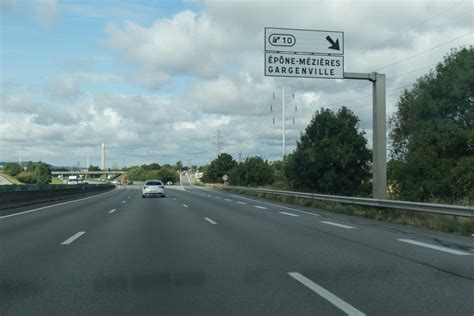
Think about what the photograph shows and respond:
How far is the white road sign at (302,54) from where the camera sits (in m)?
21.4

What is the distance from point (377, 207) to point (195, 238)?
10954mm

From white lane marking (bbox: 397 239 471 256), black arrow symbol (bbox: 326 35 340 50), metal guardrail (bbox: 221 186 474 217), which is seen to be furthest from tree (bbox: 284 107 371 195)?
white lane marking (bbox: 397 239 471 256)

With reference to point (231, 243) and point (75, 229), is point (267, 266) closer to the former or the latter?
point (231, 243)

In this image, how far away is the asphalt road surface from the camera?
612cm

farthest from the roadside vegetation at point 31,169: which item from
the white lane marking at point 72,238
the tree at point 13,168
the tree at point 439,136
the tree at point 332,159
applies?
the white lane marking at point 72,238

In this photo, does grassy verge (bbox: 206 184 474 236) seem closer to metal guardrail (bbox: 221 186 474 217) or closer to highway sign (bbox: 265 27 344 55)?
metal guardrail (bbox: 221 186 474 217)

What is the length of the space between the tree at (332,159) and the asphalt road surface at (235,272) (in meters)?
28.4

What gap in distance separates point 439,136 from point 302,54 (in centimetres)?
1950

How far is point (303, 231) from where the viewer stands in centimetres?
1409

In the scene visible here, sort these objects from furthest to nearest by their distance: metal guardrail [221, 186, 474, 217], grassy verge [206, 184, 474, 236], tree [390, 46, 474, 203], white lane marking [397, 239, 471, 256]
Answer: tree [390, 46, 474, 203], grassy verge [206, 184, 474, 236], metal guardrail [221, 186, 474, 217], white lane marking [397, 239, 471, 256]

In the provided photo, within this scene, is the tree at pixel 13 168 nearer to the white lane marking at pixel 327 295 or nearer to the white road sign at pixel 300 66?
the white road sign at pixel 300 66

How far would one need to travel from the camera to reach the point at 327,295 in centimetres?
662

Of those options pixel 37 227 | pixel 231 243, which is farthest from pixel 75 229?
pixel 231 243

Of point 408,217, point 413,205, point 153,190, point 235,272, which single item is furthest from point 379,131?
point 153,190
